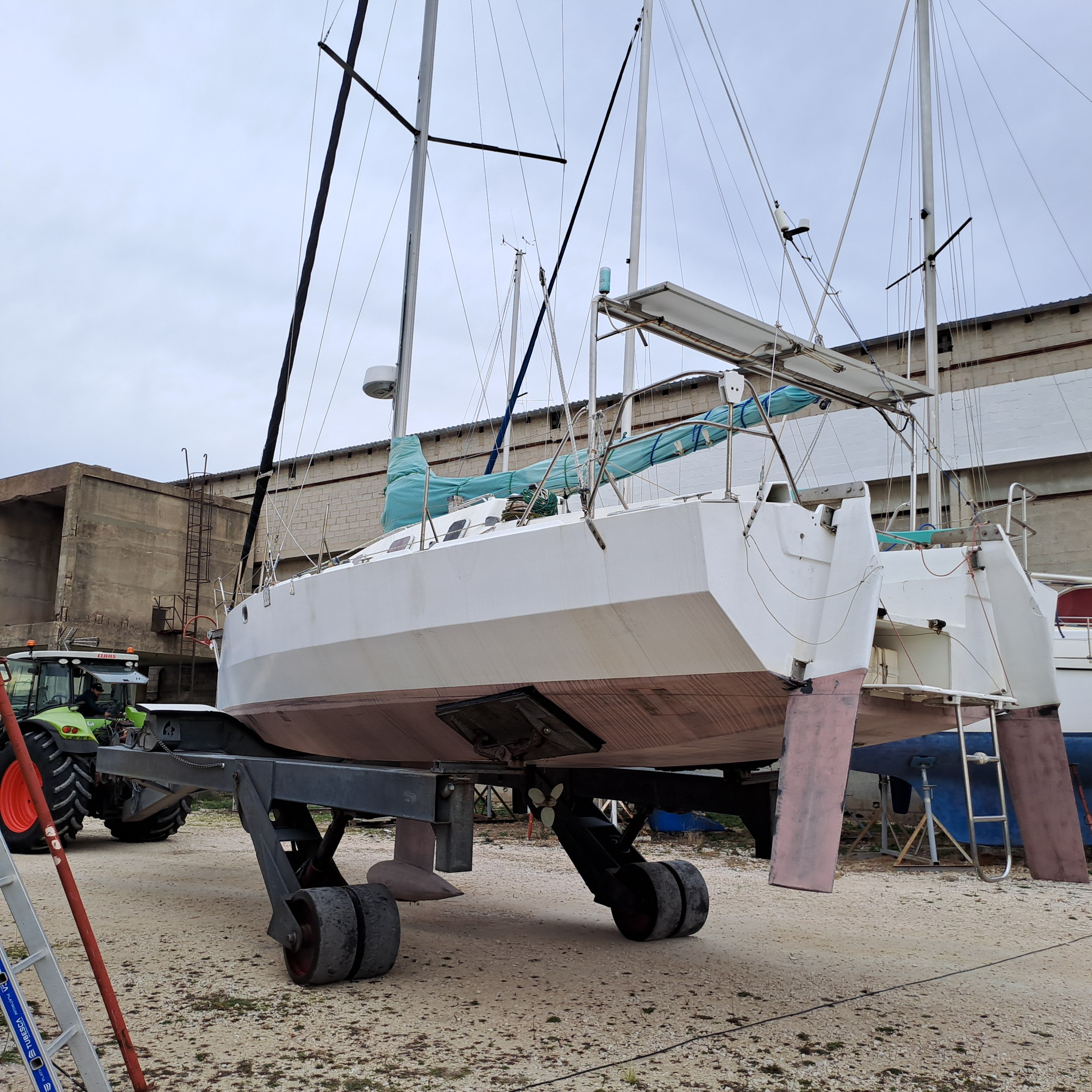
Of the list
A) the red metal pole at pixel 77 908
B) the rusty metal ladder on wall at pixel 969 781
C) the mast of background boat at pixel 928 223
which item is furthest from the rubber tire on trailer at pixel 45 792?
the mast of background boat at pixel 928 223

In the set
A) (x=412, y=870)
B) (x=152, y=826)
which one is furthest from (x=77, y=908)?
(x=152, y=826)

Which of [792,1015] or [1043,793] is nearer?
[792,1015]

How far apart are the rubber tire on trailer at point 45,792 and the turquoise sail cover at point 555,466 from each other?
3583 mm

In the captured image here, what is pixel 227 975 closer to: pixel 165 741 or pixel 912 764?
pixel 165 741

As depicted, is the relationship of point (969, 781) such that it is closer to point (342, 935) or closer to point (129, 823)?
point (342, 935)

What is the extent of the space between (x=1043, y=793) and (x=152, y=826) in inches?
318

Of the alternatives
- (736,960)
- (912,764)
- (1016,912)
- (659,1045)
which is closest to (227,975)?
(659,1045)

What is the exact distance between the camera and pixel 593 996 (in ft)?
14.5

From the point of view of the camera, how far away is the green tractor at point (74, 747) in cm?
804

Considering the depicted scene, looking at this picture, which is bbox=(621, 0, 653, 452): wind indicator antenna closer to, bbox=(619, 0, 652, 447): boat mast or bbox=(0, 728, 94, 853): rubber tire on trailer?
bbox=(619, 0, 652, 447): boat mast

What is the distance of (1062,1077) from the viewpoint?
3.42 meters

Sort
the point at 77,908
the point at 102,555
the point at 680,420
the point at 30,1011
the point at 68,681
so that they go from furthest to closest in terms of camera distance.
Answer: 1. the point at 102,555
2. the point at 680,420
3. the point at 68,681
4. the point at 77,908
5. the point at 30,1011

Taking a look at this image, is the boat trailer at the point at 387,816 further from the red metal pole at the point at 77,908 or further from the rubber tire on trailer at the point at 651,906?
the red metal pole at the point at 77,908

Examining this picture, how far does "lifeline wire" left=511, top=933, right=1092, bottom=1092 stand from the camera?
132 inches
